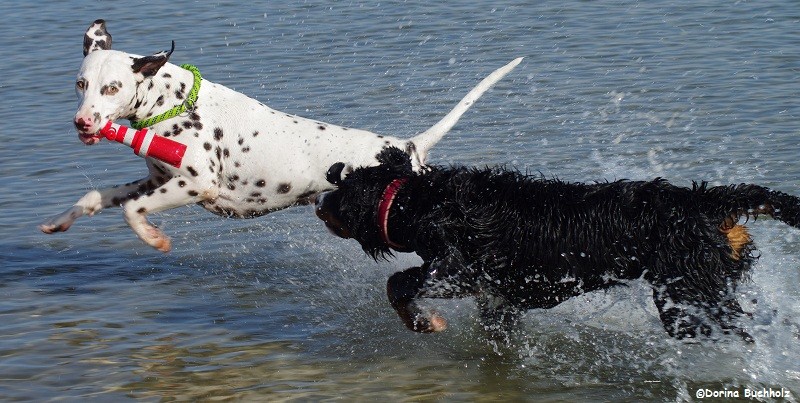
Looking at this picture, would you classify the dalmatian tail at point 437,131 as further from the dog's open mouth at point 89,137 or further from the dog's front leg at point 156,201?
the dog's open mouth at point 89,137

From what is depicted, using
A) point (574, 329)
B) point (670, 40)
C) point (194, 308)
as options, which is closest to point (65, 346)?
point (194, 308)

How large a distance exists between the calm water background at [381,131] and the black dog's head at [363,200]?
672 mm

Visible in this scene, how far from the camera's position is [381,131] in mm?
8930

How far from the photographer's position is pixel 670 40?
11.2m

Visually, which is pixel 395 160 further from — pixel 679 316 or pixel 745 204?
pixel 745 204

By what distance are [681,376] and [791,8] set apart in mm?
7642

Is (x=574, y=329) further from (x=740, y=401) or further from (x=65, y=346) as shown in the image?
(x=65, y=346)

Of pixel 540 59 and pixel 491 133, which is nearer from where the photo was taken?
pixel 491 133

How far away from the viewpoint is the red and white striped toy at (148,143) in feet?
19.5

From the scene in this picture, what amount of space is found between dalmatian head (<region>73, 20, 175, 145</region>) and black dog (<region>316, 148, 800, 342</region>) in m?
1.21

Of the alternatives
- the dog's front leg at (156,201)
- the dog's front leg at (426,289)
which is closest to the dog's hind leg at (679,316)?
the dog's front leg at (426,289)

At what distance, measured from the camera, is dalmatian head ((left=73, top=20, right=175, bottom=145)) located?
578 centimetres

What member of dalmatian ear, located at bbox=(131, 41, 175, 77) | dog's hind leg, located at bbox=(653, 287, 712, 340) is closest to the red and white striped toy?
dalmatian ear, located at bbox=(131, 41, 175, 77)

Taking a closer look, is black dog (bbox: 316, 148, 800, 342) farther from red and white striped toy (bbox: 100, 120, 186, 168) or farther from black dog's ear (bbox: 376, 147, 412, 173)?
red and white striped toy (bbox: 100, 120, 186, 168)
